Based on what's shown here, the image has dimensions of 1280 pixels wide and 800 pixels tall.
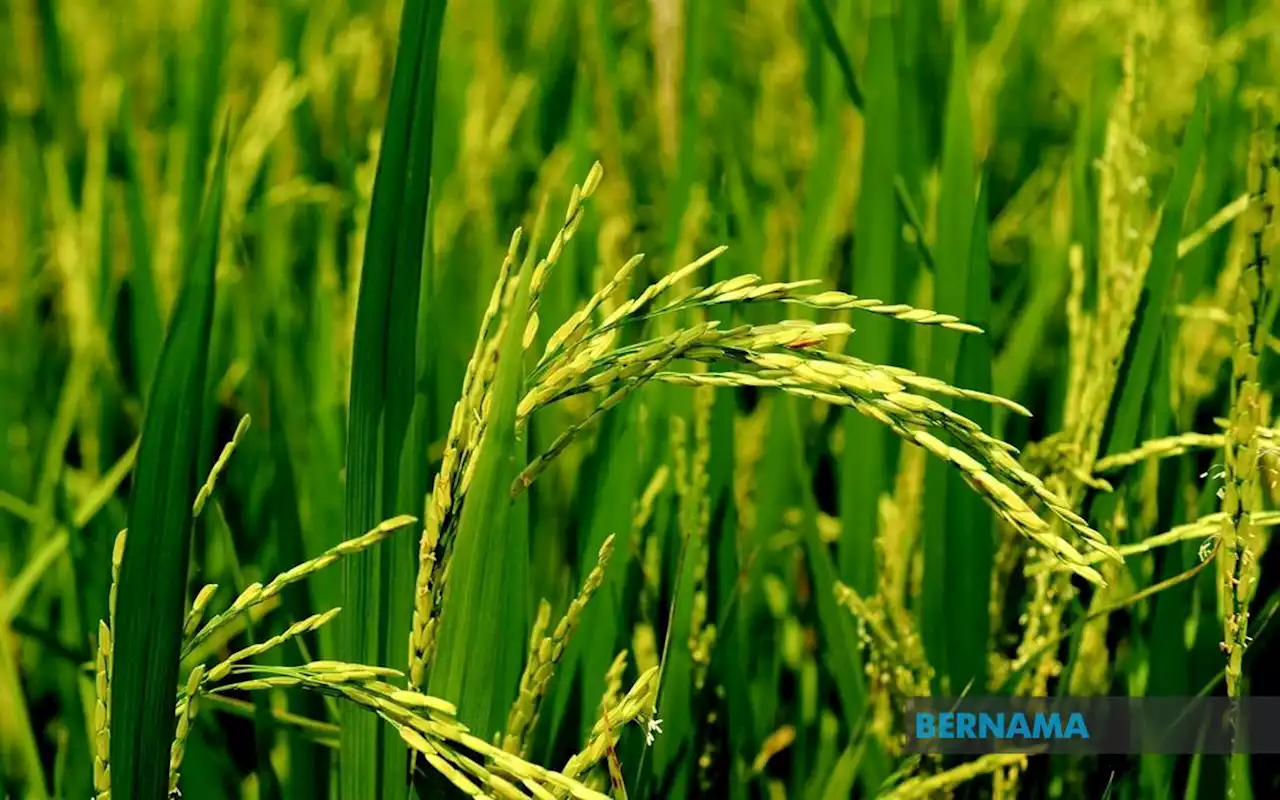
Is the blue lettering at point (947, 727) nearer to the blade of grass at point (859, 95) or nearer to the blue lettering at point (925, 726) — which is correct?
the blue lettering at point (925, 726)

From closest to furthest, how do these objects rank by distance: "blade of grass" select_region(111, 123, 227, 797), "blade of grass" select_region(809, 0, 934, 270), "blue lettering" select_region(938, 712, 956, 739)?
"blade of grass" select_region(111, 123, 227, 797), "blue lettering" select_region(938, 712, 956, 739), "blade of grass" select_region(809, 0, 934, 270)

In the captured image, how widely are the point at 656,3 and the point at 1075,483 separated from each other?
0.81 metres

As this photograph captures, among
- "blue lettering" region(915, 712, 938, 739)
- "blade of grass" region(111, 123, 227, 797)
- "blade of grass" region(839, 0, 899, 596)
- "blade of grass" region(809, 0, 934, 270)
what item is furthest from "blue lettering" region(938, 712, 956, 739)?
"blade of grass" region(111, 123, 227, 797)

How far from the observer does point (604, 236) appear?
121cm

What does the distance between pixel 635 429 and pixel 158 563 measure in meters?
0.41

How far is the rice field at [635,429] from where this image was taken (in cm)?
57

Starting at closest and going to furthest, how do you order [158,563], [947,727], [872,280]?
[158,563]
[947,727]
[872,280]

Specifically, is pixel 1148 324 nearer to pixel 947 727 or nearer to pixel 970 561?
Answer: pixel 970 561

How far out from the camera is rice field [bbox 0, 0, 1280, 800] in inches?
22.6

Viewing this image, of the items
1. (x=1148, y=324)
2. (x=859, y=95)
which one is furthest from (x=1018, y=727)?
(x=859, y=95)

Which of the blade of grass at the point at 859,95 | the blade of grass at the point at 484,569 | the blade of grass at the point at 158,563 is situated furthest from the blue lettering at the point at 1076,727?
the blade of grass at the point at 158,563

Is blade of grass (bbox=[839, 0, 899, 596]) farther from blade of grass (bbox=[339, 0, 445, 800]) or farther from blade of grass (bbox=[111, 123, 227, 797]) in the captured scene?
blade of grass (bbox=[111, 123, 227, 797])

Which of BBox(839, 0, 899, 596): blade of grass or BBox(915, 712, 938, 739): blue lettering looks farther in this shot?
BBox(839, 0, 899, 596): blade of grass

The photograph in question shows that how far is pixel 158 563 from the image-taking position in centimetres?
55
